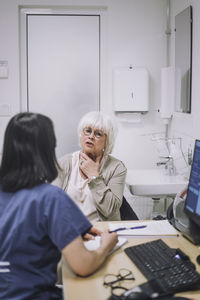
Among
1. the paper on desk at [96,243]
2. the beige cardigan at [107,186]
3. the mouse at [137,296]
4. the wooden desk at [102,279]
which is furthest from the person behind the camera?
the beige cardigan at [107,186]

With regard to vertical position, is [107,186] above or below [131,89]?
below

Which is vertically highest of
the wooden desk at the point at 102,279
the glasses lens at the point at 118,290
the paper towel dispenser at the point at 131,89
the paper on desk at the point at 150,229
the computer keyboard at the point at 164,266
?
the paper towel dispenser at the point at 131,89

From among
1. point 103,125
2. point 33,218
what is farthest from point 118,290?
point 103,125

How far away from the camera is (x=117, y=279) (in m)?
1.28

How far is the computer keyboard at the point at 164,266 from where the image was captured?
3.95 feet

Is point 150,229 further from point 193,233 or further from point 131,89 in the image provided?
point 131,89

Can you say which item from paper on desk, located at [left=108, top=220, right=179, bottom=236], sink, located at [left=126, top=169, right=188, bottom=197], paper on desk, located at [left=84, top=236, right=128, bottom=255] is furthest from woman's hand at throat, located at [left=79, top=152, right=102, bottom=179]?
paper on desk, located at [left=84, top=236, right=128, bottom=255]

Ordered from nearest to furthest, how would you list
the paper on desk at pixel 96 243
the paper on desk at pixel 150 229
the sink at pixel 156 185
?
the paper on desk at pixel 96 243 < the paper on desk at pixel 150 229 < the sink at pixel 156 185

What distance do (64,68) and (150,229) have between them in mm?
2099

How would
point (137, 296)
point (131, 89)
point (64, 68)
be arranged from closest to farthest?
point (137, 296) < point (131, 89) < point (64, 68)

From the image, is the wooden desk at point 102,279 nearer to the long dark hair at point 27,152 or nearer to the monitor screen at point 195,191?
the monitor screen at point 195,191

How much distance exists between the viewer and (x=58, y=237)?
1.24 meters

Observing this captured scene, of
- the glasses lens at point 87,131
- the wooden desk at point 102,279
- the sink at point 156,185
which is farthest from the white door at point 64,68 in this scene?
the wooden desk at point 102,279

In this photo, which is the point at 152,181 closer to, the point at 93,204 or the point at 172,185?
the point at 172,185
